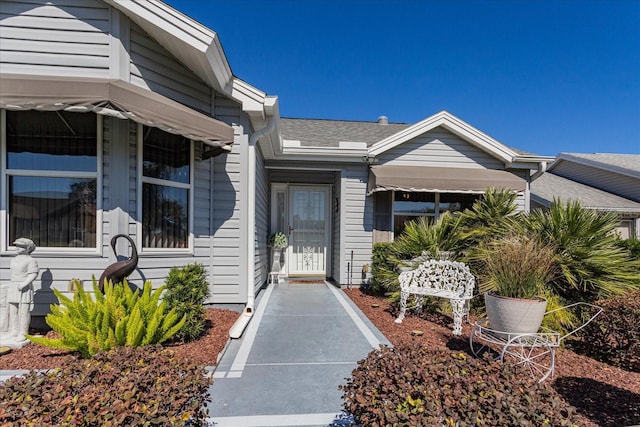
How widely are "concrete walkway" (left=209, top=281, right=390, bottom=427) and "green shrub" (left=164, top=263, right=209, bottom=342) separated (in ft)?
1.69

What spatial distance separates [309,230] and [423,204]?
3.12m

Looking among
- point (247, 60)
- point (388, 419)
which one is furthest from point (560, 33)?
point (388, 419)

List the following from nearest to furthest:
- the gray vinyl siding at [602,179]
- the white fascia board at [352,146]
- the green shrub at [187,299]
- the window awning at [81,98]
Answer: the window awning at [81,98] → the green shrub at [187,299] → the white fascia board at [352,146] → the gray vinyl siding at [602,179]

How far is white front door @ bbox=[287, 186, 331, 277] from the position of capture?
873 cm

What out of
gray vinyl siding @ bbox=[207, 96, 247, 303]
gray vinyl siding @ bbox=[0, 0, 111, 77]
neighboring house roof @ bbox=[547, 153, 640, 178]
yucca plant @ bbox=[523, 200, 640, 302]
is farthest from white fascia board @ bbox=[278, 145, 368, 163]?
neighboring house roof @ bbox=[547, 153, 640, 178]

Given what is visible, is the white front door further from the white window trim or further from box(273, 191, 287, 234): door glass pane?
the white window trim

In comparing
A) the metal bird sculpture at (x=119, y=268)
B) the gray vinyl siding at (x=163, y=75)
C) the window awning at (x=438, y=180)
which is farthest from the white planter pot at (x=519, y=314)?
the gray vinyl siding at (x=163, y=75)

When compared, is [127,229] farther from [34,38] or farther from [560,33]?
[560,33]

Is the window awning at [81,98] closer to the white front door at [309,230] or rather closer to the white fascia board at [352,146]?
the white fascia board at [352,146]

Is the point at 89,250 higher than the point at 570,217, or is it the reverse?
the point at 570,217

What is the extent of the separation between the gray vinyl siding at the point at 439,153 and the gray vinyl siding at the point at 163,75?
183 inches

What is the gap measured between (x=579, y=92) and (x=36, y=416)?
55.3 ft

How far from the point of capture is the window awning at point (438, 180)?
7203 millimetres

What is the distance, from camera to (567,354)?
154 inches
